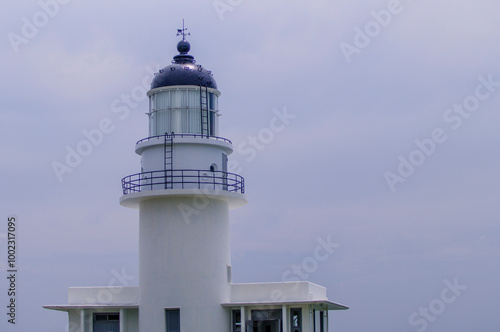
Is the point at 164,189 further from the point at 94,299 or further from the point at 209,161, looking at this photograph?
the point at 94,299

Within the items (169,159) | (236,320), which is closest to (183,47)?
(169,159)

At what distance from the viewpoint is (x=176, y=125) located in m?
30.1

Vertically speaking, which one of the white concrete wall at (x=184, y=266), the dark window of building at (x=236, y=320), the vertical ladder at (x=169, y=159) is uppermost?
the vertical ladder at (x=169, y=159)

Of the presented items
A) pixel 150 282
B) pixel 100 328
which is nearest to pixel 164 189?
pixel 150 282

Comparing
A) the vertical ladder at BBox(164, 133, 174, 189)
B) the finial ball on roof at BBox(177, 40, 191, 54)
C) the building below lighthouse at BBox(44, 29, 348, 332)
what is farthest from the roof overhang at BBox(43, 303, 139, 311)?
the finial ball on roof at BBox(177, 40, 191, 54)

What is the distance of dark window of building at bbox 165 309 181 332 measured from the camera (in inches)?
1147

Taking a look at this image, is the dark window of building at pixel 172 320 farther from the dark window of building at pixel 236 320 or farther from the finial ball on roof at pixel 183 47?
the finial ball on roof at pixel 183 47

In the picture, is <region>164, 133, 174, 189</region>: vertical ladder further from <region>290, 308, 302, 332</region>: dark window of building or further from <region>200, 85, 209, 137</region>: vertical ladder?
<region>290, 308, 302, 332</region>: dark window of building

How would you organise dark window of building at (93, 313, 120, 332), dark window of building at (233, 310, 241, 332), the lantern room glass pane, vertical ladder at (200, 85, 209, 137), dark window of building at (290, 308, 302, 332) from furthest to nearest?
1. dark window of building at (93, 313, 120, 332)
2. vertical ladder at (200, 85, 209, 137)
3. the lantern room glass pane
4. dark window of building at (233, 310, 241, 332)
5. dark window of building at (290, 308, 302, 332)

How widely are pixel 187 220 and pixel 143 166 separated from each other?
2608mm

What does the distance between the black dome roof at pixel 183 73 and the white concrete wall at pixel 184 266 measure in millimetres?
4067

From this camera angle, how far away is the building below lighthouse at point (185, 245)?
2911 centimetres

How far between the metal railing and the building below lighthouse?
0.11 feet

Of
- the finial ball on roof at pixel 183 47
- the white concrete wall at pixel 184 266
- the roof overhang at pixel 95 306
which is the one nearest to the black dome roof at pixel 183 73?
the finial ball on roof at pixel 183 47
